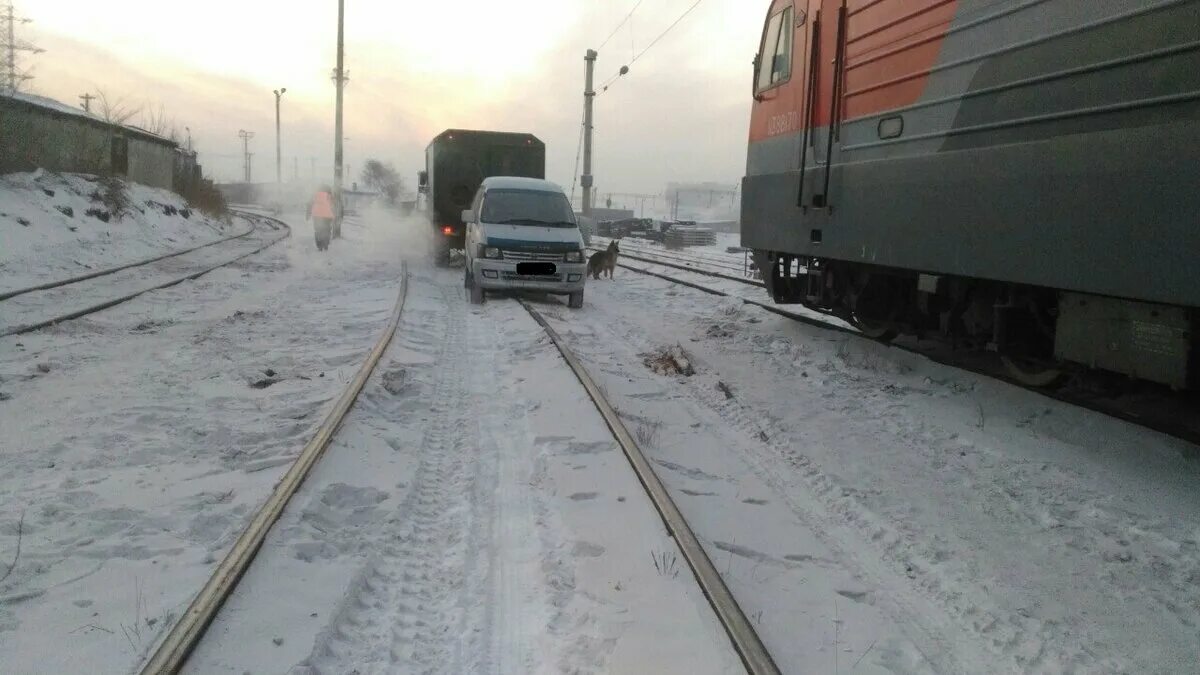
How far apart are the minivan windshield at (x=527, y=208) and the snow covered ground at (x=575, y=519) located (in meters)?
5.50

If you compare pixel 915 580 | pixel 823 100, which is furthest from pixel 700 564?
pixel 823 100

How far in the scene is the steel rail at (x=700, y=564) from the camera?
2.79 meters

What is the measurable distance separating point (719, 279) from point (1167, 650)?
1459cm

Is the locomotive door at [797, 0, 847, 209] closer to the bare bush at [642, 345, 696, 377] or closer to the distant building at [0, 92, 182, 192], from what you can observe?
→ the bare bush at [642, 345, 696, 377]

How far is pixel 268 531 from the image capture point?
3.72m

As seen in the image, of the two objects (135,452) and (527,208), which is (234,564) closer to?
(135,452)

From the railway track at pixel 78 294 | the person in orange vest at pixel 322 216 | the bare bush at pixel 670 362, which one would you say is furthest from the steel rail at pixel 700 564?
the person in orange vest at pixel 322 216

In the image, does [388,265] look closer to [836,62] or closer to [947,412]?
[836,62]

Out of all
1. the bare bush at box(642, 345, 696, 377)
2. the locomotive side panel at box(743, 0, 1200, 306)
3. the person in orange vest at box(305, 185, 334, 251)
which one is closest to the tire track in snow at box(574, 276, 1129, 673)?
the locomotive side panel at box(743, 0, 1200, 306)

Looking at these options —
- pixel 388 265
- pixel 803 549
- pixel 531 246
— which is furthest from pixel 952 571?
pixel 388 265

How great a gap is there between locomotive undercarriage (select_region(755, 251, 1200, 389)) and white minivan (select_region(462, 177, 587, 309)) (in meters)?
4.19

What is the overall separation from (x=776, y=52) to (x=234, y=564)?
817 centimetres

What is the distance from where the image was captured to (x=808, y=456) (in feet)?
17.7

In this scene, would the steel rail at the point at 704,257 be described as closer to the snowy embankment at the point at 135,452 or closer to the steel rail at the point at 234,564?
the snowy embankment at the point at 135,452
